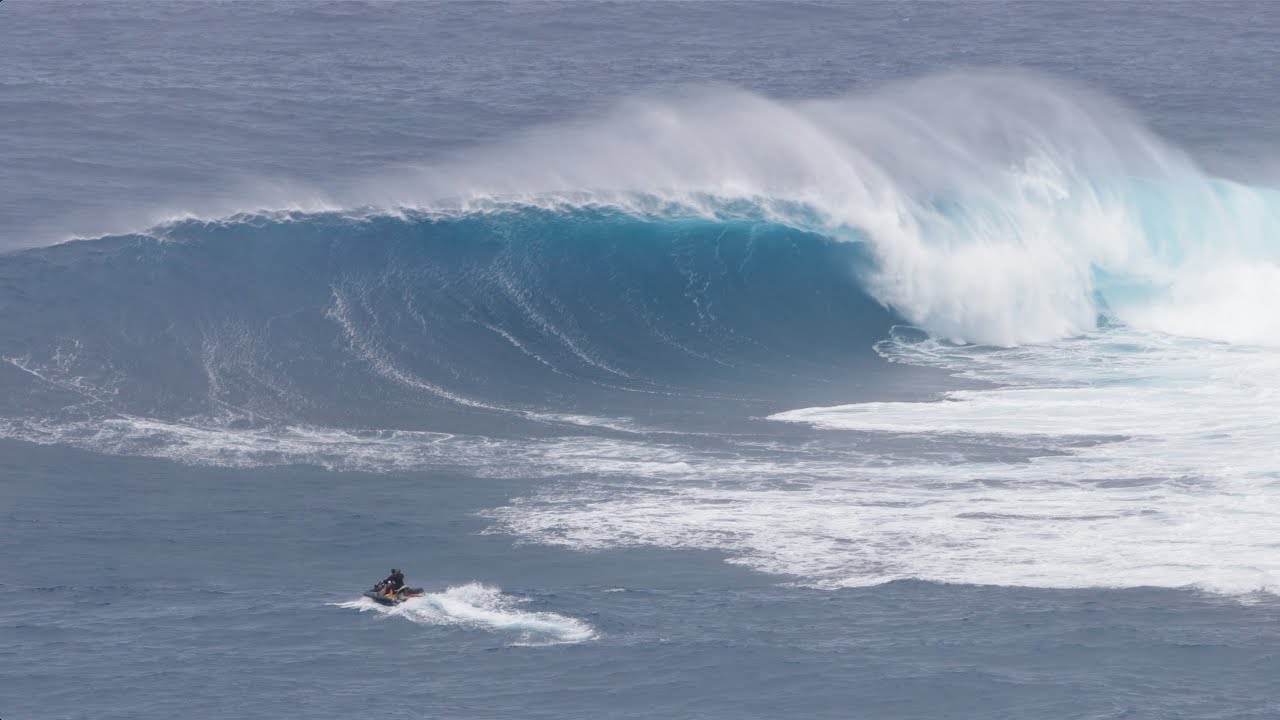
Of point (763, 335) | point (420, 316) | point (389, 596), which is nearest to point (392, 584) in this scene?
point (389, 596)

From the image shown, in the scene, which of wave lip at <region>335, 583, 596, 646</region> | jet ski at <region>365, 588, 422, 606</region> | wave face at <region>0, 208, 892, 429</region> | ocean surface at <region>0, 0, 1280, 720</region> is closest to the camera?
ocean surface at <region>0, 0, 1280, 720</region>

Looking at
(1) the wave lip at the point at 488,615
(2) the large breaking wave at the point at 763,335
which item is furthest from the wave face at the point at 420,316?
(1) the wave lip at the point at 488,615

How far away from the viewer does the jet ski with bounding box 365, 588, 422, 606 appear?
19469 millimetres

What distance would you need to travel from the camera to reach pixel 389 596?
19500 millimetres

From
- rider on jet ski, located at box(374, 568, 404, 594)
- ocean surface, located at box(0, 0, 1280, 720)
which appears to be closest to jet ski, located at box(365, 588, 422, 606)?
rider on jet ski, located at box(374, 568, 404, 594)

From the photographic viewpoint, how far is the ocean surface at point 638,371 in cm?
1828

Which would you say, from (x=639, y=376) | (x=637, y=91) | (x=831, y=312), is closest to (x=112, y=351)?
(x=639, y=376)

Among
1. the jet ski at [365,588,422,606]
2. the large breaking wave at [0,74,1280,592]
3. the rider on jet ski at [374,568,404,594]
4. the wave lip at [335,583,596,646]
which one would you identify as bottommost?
the wave lip at [335,583,596,646]

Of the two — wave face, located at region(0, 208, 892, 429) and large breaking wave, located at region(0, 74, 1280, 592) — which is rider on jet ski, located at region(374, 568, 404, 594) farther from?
wave face, located at region(0, 208, 892, 429)

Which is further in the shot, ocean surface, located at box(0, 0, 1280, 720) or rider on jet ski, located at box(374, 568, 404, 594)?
rider on jet ski, located at box(374, 568, 404, 594)

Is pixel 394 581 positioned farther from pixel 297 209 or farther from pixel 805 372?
pixel 297 209

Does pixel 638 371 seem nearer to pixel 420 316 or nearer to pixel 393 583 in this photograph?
pixel 420 316

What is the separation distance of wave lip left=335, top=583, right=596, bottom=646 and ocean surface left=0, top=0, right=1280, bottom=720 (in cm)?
6

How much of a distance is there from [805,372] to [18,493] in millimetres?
13070
